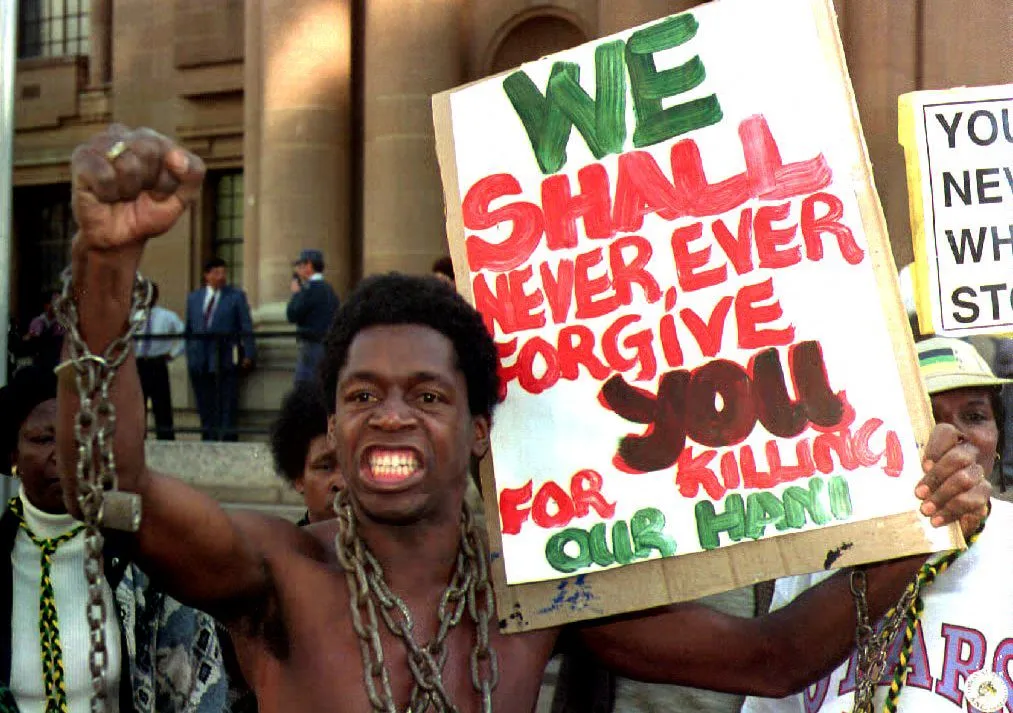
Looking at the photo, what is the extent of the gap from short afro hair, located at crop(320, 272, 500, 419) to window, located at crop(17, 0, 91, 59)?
64.4 feet

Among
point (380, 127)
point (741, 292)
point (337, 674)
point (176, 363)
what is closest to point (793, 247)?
point (741, 292)

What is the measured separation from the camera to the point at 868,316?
2.91m

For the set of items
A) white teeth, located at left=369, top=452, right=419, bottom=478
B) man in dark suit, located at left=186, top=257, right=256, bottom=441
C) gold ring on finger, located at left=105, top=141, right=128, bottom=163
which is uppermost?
man in dark suit, located at left=186, top=257, right=256, bottom=441

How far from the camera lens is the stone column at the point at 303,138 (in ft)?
48.0

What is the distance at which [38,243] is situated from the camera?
22.1m

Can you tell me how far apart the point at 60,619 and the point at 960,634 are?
205 centimetres

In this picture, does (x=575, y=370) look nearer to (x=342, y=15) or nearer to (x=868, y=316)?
(x=868, y=316)

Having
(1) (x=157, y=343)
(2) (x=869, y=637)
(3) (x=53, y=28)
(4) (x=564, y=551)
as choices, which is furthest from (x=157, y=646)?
(3) (x=53, y=28)

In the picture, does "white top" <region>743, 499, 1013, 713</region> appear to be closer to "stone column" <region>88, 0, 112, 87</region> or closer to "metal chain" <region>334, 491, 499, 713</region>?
"metal chain" <region>334, 491, 499, 713</region>

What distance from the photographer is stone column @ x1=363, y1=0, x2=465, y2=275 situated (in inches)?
545

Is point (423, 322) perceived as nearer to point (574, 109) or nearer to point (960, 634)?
point (574, 109)

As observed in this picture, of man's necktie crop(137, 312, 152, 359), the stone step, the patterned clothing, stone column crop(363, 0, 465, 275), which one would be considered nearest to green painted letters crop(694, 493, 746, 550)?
the patterned clothing

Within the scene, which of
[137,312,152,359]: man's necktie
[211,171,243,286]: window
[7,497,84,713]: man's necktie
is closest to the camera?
[7,497,84,713]: man's necktie

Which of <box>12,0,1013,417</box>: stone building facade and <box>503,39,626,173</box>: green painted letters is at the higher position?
<box>12,0,1013,417</box>: stone building facade
